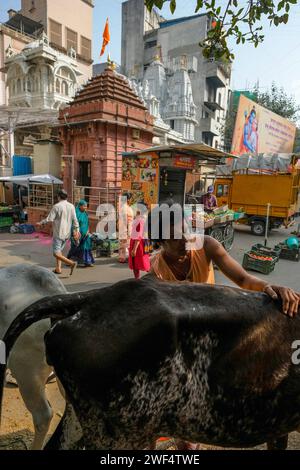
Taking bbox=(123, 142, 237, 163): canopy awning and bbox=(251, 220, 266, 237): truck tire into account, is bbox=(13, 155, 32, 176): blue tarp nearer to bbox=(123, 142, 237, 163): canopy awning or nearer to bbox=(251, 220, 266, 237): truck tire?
bbox=(123, 142, 237, 163): canopy awning

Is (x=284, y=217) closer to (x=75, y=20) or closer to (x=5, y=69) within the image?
(x=5, y=69)

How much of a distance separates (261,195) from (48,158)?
363 inches

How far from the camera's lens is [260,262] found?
6.97 meters

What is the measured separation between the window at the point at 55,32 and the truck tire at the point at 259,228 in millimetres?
34418

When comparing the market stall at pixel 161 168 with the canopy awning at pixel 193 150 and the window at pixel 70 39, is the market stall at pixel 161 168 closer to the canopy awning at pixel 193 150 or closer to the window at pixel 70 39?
the canopy awning at pixel 193 150

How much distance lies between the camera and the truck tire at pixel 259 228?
11.9 meters

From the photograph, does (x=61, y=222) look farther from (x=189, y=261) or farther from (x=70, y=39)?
A: (x=70, y=39)

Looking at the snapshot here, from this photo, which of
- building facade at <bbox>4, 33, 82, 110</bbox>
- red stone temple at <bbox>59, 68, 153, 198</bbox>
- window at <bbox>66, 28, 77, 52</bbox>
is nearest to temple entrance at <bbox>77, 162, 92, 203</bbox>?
red stone temple at <bbox>59, 68, 153, 198</bbox>

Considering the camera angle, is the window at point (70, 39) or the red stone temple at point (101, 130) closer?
the red stone temple at point (101, 130)

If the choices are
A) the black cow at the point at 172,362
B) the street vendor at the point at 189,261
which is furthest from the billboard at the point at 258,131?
the black cow at the point at 172,362

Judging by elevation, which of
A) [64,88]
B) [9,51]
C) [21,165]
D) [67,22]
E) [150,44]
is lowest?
[21,165]

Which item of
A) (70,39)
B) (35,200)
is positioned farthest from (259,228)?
(70,39)
